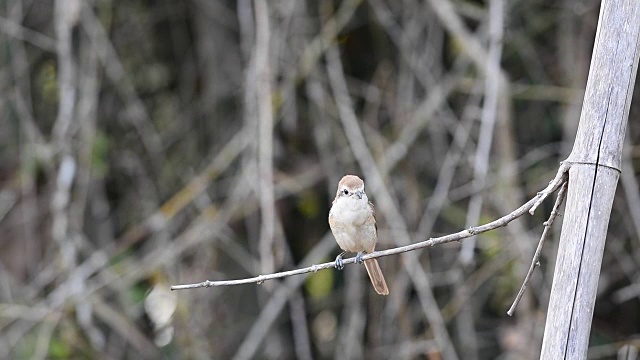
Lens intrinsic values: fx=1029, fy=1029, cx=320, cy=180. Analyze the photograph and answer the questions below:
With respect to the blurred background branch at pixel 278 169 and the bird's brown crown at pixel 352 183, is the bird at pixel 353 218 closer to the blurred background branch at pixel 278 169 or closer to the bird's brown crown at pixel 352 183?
the bird's brown crown at pixel 352 183

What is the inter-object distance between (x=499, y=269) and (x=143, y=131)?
165 cm

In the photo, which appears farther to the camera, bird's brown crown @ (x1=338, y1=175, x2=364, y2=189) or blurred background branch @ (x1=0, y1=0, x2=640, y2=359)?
blurred background branch @ (x1=0, y1=0, x2=640, y2=359)

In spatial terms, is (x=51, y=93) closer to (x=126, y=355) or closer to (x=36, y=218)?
(x=36, y=218)

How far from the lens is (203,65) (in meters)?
4.62

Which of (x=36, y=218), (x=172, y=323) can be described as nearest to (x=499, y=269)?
(x=172, y=323)

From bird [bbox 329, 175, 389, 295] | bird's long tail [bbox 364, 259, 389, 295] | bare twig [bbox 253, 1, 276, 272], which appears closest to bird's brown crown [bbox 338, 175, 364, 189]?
bird [bbox 329, 175, 389, 295]

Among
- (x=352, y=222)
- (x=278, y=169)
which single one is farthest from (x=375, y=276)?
(x=278, y=169)

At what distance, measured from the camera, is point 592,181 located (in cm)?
173

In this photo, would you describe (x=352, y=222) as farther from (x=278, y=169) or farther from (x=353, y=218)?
(x=278, y=169)

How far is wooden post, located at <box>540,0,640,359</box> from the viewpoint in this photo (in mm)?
1705

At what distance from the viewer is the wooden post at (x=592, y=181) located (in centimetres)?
171

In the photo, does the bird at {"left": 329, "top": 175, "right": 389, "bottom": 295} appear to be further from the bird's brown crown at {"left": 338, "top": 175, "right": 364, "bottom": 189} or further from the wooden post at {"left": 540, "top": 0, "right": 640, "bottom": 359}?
the wooden post at {"left": 540, "top": 0, "right": 640, "bottom": 359}

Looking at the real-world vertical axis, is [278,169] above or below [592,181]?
above

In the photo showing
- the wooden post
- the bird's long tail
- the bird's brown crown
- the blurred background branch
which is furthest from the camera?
the blurred background branch
